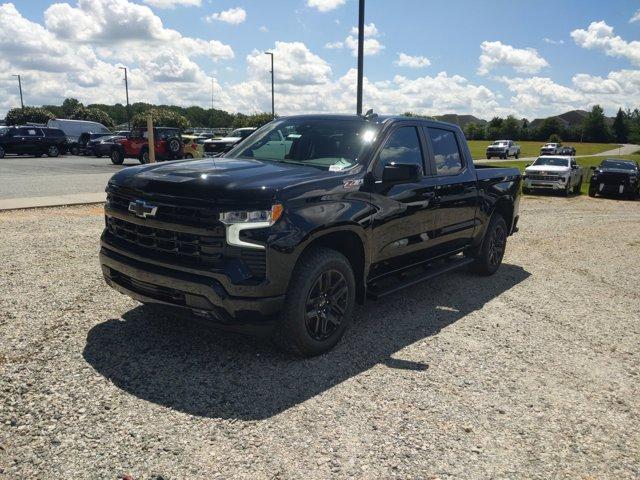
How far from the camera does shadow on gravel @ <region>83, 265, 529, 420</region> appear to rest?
11.5 feet

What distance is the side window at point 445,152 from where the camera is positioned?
18.4 feet

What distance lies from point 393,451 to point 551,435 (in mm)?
1023

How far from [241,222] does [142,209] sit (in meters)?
0.84

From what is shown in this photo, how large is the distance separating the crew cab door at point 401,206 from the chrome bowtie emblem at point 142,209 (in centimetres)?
178

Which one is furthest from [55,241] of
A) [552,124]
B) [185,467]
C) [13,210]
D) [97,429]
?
[552,124]

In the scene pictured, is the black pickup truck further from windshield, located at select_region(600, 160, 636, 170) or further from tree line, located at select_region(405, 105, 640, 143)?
tree line, located at select_region(405, 105, 640, 143)

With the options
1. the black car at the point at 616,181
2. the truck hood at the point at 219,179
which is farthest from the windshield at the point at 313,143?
the black car at the point at 616,181

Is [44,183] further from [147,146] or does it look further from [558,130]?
[558,130]

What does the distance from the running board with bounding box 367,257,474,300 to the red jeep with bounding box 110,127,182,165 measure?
63.8 feet

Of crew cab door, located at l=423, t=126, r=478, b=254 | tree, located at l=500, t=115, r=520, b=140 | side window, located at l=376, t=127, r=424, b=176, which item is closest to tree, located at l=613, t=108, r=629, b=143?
tree, located at l=500, t=115, r=520, b=140

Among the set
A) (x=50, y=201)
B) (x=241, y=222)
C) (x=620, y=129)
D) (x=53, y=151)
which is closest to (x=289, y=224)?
(x=241, y=222)

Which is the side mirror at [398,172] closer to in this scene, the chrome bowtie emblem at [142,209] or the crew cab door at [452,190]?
the crew cab door at [452,190]

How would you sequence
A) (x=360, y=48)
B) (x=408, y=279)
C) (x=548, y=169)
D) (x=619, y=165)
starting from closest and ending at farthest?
(x=408, y=279) < (x=360, y=48) < (x=548, y=169) < (x=619, y=165)

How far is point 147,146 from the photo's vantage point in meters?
24.1
